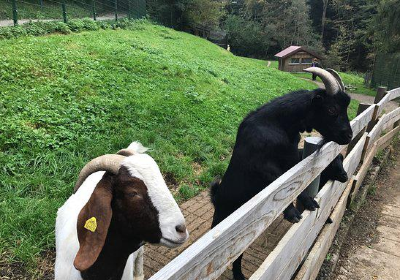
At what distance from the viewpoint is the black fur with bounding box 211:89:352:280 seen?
3.11 metres

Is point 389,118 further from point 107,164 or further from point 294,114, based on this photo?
point 107,164

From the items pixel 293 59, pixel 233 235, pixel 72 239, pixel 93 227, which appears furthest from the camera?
pixel 293 59

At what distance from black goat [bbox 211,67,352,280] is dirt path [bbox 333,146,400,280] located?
5.13 feet

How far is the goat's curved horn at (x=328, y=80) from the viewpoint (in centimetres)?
314

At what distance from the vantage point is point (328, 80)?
3201 mm

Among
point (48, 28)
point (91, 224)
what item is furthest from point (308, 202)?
A: point (48, 28)

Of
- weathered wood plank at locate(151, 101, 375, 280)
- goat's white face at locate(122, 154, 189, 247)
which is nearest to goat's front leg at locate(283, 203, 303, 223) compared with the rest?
weathered wood plank at locate(151, 101, 375, 280)

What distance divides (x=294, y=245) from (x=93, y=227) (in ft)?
4.90

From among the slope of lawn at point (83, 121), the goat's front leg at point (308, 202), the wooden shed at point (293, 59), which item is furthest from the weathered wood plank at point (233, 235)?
the wooden shed at point (293, 59)

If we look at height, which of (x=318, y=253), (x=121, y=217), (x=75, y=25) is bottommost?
(x=318, y=253)

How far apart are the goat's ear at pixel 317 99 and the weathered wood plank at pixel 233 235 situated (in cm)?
102

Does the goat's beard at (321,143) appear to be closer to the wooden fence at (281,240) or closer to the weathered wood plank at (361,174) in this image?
the wooden fence at (281,240)

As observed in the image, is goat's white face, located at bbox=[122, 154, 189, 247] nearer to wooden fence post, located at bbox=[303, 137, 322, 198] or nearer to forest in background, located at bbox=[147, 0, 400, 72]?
wooden fence post, located at bbox=[303, 137, 322, 198]

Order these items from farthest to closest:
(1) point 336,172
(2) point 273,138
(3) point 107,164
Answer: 1. (1) point 336,172
2. (2) point 273,138
3. (3) point 107,164
